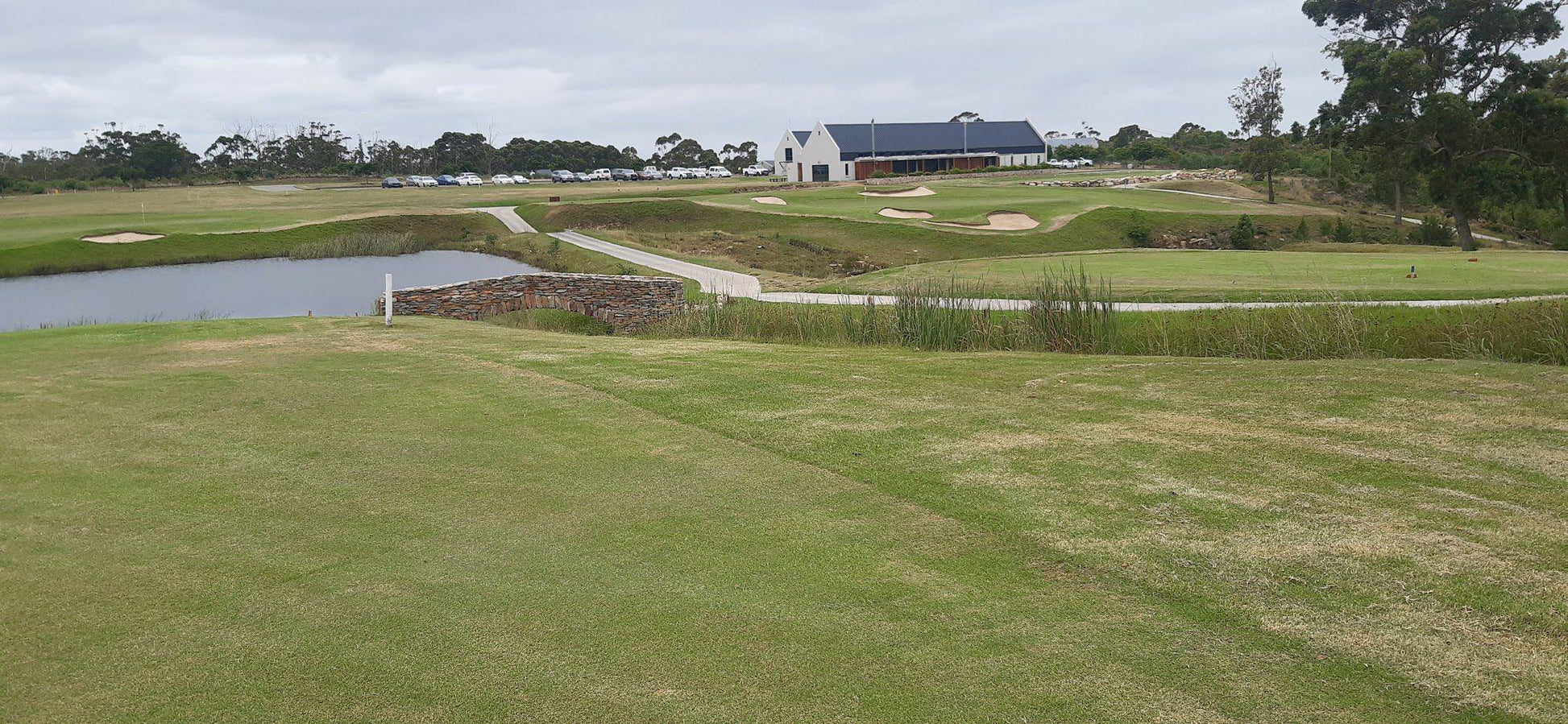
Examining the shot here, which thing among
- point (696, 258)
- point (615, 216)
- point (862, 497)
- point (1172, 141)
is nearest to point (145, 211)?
point (615, 216)

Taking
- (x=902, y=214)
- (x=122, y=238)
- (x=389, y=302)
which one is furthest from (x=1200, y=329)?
(x=122, y=238)

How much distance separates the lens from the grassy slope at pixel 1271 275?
20516mm

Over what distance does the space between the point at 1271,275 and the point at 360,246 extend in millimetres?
37091

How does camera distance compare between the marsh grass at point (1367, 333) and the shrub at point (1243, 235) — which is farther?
the shrub at point (1243, 235)

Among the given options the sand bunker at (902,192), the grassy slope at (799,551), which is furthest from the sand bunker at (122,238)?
the grassy slope at (799,551)

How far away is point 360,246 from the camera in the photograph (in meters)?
47.4

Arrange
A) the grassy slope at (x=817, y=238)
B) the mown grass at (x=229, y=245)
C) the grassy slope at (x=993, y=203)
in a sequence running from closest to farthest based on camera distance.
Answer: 1. the mown grass at (x=229, y=245)
2. the grassy slope at (x=817, y=238)
3. the grassy slope at (x=993, y=203)

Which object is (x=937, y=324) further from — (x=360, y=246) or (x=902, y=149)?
(x=902, y=149)

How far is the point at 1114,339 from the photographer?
16328 mm

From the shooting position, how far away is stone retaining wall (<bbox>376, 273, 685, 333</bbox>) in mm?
26000

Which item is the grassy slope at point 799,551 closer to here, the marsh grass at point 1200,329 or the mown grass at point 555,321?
the marsh grass at point 1200,329

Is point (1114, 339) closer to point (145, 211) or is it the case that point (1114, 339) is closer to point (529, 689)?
point (529, 689)

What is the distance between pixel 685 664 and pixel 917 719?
114 cm

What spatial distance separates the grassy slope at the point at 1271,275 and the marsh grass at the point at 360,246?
2593cm
